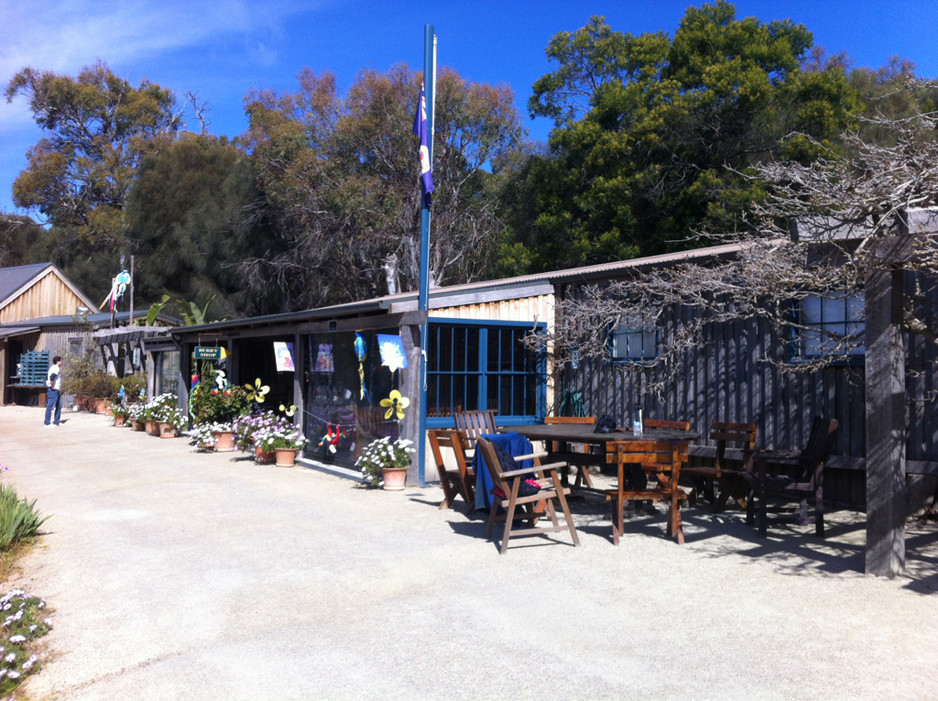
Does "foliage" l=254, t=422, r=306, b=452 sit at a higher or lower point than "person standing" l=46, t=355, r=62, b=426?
lower

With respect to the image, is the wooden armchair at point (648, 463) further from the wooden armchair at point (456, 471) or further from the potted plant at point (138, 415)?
the potted plant at point (138, 415)

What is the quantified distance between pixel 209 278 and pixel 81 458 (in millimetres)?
19413

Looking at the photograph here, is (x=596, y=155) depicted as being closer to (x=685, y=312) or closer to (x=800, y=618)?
(x=685, y=312)

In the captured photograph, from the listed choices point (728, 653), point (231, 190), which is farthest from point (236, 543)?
point (231, 190)

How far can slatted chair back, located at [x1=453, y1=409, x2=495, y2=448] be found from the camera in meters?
9.31

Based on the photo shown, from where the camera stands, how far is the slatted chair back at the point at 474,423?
367 inches

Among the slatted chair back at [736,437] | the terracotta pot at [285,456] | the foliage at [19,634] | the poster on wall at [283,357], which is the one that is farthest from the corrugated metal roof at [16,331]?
the slatted chair back at [736,437]

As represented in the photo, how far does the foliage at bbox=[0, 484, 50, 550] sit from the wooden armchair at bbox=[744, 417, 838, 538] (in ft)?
20.7

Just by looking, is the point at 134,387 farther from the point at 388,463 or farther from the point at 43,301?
the point at 43,301

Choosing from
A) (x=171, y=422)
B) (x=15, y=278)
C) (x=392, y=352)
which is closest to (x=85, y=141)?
(x=15, y=278)

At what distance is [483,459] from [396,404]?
2.98 m

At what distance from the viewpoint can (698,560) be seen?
6.37m

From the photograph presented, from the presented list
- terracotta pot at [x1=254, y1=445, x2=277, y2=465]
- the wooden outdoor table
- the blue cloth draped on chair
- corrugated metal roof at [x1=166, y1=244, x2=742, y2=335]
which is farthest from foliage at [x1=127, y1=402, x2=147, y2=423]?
the blue cloth draped on chair

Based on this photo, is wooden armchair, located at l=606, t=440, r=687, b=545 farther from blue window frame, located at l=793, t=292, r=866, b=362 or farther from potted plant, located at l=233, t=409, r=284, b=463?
potted plant, located at l=233, t=409, r=284, b=463
